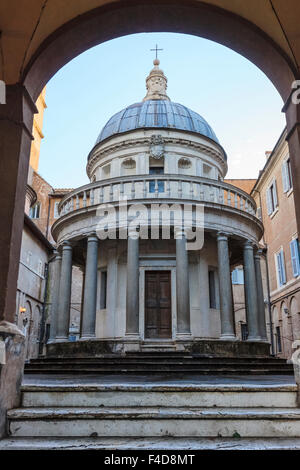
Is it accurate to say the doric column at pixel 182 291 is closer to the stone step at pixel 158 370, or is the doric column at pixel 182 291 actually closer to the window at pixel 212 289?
the stone step at pixel 158 370

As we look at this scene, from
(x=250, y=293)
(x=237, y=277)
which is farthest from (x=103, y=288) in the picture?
(x=237, y=277)

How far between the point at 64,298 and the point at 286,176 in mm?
14767

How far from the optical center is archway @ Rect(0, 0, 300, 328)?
16.4 ft

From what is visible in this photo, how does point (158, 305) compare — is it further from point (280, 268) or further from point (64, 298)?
point (280, 268)

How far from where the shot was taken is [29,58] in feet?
17.8

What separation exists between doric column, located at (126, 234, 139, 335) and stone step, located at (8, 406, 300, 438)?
10102 mm

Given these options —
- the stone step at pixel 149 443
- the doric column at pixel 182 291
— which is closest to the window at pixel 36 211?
the doric column at pixel 182 291

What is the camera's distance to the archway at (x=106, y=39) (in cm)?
498

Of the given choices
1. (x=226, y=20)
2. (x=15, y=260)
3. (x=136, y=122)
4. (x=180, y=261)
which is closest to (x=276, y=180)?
(x=136, y=122)

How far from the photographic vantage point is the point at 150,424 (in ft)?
12.6

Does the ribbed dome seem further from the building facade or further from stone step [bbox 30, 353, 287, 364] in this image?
stone step [bbox 30, 353, 287, 364]

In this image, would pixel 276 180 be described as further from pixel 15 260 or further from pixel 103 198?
pixel 15 260

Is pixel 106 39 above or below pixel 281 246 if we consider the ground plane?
below

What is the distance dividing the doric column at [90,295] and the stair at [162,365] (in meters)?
1.59
